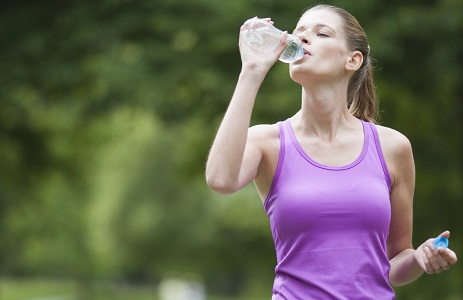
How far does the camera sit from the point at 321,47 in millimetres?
3635

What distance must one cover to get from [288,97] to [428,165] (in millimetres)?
3115

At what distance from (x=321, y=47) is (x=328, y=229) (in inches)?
26.5

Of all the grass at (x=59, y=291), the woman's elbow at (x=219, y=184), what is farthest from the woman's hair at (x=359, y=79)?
the grass at (x=59, y=291)

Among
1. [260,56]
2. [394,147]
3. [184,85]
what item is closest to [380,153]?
[394,147]

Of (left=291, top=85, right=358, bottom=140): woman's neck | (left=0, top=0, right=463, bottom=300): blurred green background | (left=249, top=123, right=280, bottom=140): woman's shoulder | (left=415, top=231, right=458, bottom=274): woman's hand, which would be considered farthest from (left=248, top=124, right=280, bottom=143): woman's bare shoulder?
(left=0, top=0, right=463, bottom=300): blurred green background

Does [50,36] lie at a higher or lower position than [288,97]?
higher

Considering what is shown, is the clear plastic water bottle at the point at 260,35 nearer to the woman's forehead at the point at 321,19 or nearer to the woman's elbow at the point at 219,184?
the woman's forehead at the point at 321,19

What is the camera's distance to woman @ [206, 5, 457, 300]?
3.41m

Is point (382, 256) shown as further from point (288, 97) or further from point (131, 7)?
point (131, 7)

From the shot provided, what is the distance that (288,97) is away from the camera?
10.8 meters

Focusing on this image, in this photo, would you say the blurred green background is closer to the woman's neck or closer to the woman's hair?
the woman's hair

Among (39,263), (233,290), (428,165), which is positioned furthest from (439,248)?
(233,290)

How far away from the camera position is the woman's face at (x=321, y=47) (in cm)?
359

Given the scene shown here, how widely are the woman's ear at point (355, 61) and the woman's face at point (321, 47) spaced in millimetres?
26
